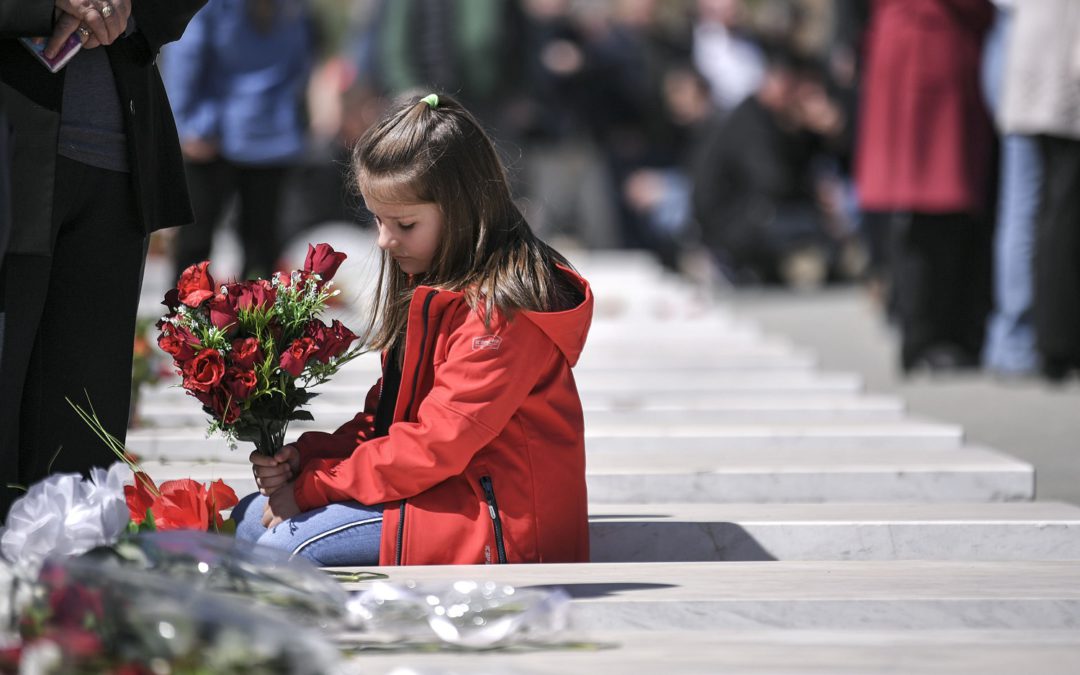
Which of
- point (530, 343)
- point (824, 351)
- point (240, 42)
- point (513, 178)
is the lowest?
point (824, 351)

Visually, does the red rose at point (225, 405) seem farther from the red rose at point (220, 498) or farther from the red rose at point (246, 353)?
the red rose at point (220, 498)

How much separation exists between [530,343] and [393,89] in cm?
835

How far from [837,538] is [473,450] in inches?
37.8

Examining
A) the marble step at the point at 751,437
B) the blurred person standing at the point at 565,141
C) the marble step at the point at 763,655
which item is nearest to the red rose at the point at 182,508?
the marble step at the point at 763,655

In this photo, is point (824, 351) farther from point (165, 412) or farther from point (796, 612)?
point (796, 612)

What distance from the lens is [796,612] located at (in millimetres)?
2979

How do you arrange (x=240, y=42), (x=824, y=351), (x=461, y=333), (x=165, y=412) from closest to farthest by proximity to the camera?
(x=461, y=333) < (x=165, y=412) < (x=240, y=42) < (x=824, y=351)

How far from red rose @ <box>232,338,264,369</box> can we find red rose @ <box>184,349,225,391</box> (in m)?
0.03

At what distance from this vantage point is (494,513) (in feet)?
11.1

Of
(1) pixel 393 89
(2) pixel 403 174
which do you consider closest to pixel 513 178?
(2) pixel 403 174

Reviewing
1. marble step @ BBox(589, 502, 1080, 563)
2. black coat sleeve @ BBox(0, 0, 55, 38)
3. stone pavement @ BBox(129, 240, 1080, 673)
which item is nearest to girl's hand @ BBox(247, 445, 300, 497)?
stone pavement @ BBox(129, 240, 1080, 673)

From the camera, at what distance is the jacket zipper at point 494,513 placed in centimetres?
338

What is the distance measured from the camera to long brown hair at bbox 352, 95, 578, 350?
342cm

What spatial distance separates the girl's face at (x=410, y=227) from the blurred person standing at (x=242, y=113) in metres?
3.89
